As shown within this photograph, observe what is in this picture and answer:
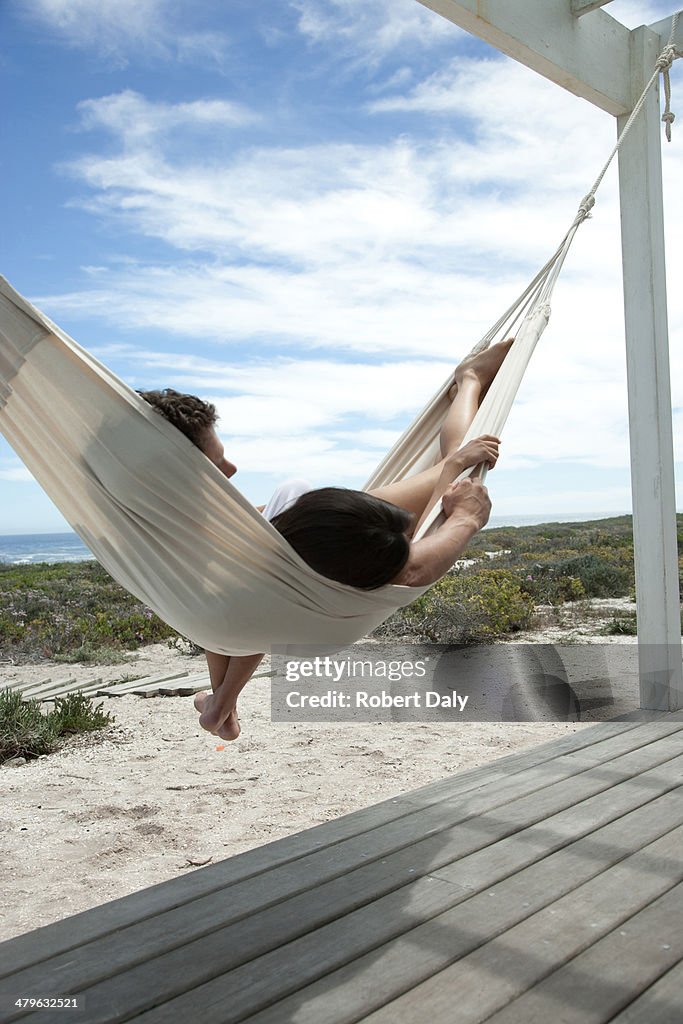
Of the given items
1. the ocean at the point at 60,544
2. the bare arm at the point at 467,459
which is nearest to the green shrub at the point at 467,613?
the ocean at the point at 60,544

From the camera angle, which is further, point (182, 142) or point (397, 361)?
point (397, 361)

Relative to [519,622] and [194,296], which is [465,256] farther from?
[194,296]

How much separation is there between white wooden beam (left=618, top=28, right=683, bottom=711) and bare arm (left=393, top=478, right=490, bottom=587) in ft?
4.50

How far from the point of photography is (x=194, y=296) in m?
19.9

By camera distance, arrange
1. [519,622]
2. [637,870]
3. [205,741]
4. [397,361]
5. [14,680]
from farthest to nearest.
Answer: [397,361]
[519,622]
[14,680]
[205,741]
[637,870]

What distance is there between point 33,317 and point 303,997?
1.02 meters

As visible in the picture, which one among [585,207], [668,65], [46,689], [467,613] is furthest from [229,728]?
[467,613]

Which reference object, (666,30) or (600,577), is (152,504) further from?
(600,577)

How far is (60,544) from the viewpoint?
22.7 meters

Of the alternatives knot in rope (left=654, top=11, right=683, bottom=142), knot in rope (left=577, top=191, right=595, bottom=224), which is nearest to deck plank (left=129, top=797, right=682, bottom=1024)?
knot in rope (left=577, top=191, right=595, bottom=224)

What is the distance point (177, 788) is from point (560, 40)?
290 centimetres

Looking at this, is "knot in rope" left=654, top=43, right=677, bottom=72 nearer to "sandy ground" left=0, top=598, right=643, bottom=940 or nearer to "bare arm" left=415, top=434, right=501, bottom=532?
"bare arm" left=415, top=434, right=501, bottom=532

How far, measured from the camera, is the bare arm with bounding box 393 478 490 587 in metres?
1.42

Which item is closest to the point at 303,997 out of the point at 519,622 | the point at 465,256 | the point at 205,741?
the point at 205,741
